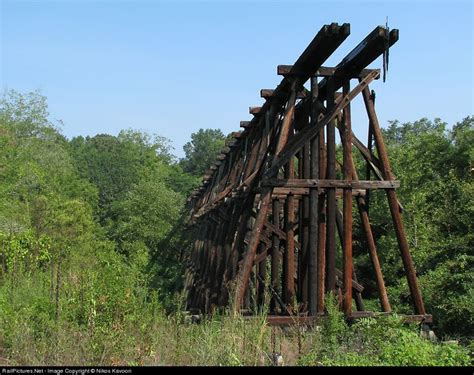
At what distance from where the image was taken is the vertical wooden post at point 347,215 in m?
8.75

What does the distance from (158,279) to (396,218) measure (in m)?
10.9

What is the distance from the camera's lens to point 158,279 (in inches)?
733

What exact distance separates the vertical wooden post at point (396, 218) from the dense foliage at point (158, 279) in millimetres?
1683

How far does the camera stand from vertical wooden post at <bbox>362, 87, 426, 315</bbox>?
8.95 metres

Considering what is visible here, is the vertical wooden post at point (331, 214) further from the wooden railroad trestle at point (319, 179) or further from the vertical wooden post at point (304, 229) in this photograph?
the vertical wooden post at point (304, 229)

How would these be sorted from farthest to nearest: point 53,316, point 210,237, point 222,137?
1. point 222,137
2. point 210,237
3. point 53,316

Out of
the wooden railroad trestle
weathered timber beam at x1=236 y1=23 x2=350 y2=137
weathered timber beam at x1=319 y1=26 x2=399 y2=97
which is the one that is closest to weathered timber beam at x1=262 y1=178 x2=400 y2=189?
the wooden railroad trestle

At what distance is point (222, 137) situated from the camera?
3260 inches

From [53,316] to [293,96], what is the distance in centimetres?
490

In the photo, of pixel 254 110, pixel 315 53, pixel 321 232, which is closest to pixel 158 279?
pixel 254 110

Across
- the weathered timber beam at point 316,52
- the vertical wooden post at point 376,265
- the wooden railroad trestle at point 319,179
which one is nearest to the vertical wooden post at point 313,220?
the wooden railroad trestle at point 319,179

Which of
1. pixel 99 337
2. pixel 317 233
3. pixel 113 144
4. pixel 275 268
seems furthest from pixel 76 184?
pixel 99 337

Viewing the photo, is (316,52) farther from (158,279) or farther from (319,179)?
(158,279)
